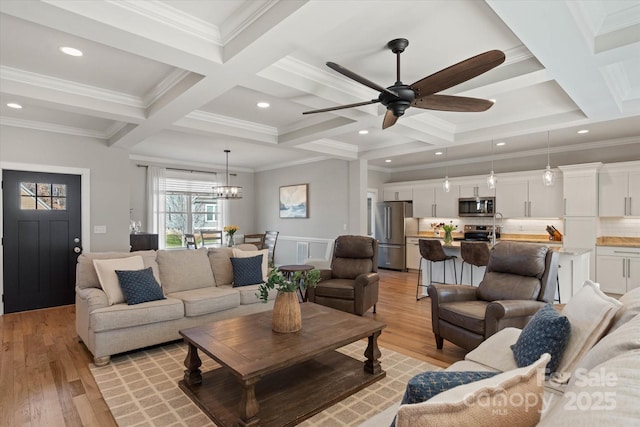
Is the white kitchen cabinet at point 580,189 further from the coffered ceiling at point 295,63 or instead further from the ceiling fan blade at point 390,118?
the ceiling fan blade at point 390,118

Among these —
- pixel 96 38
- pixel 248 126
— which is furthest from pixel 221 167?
pixel 96 38

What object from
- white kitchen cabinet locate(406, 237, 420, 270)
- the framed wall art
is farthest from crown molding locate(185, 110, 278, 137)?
white kitchen cabinet locate(406, 237, 420, 270)

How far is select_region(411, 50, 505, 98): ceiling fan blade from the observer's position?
199cm

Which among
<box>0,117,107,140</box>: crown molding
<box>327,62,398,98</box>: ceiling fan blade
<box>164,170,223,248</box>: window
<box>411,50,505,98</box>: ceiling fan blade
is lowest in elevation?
<box>164,170,223,248</box>: window

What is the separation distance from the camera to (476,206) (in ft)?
24.0

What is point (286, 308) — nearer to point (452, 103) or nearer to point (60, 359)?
point (452, 103)

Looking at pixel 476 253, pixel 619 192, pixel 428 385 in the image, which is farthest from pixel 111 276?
pixel 619 192

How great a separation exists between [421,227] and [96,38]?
25.0ft

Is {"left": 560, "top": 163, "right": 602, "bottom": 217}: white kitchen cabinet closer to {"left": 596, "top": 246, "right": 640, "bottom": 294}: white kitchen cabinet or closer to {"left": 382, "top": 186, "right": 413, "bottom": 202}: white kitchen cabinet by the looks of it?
{"left": 596, "top": 246, "right": 640, "bottom": 294}: white kitchen cabinet

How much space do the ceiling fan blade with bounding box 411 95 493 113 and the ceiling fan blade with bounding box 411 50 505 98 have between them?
0.12 m

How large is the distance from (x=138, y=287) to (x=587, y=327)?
3.59 m

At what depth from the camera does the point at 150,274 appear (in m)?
3.55

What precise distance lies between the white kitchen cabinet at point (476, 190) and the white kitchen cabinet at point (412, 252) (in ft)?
5.08

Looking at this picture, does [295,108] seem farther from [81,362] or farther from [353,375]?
[81,362]
